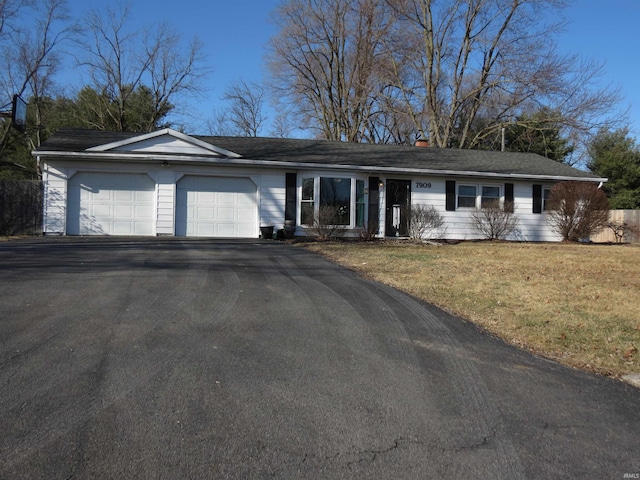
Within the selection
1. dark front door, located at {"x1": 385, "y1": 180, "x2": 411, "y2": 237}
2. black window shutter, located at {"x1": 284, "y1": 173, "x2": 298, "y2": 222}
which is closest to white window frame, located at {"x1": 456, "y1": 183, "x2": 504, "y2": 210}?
dark front door, located at {"x1": 385, "y1": 180, "x2": 411, "y2": 237}

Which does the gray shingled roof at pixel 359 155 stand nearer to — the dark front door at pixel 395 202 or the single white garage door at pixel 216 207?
the dark front door at pixel 395 202

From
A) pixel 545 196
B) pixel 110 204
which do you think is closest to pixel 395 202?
pixel 545 196

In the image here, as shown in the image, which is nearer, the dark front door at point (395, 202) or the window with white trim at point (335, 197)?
the window with white trim at point (335, 197)

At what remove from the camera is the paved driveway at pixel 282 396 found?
278 centimetres

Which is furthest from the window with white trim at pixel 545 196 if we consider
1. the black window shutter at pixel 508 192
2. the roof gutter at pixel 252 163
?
the black window shutter at pixel 508 192

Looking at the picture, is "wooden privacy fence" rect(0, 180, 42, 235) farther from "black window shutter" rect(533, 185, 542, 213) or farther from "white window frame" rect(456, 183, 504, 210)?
"black window shutter" rect(533, 185, 542, 213)

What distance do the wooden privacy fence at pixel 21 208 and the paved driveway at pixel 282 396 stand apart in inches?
446

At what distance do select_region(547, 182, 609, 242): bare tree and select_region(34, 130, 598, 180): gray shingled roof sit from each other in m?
1.74

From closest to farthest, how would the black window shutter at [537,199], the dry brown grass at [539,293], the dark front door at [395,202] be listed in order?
1. the dry brown grass at [539,293]
2. the dark front door at [395,202]
3. the black window shutter at [537,199]

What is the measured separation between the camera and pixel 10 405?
327cm

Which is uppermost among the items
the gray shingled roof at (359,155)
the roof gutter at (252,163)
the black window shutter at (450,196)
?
the gray shingled roof at (359,155)

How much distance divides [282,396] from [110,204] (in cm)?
1481

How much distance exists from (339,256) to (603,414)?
835 cm

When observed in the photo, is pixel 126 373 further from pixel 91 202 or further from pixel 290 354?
pixel 91 202
